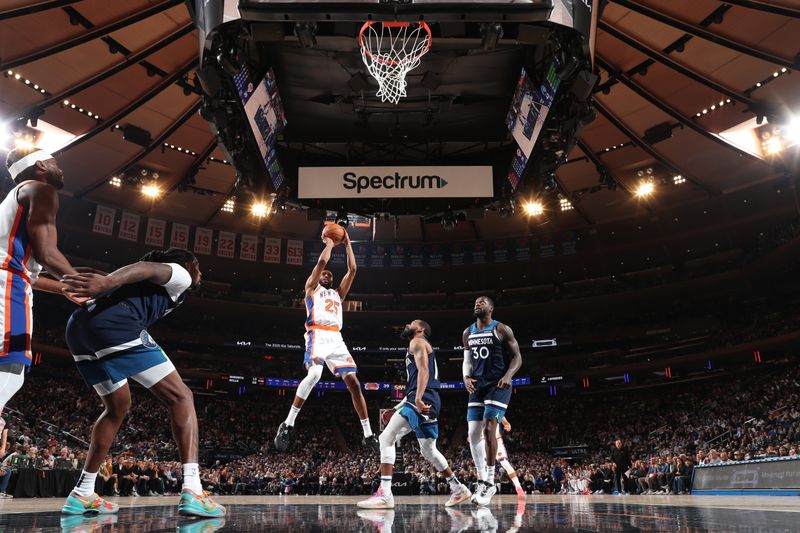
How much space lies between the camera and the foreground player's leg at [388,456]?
18.8 ft

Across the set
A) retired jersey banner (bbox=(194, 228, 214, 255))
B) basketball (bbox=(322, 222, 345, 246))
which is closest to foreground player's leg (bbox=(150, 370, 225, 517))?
basketball (bbox=(322, 222, 345, 246))

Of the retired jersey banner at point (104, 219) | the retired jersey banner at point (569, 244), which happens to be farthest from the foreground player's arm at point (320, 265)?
the retired jersey banner at point (569, 244)

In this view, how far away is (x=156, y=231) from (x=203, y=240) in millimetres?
2187

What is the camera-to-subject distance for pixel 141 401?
27.6 metres

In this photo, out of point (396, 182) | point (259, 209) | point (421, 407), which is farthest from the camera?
point (259, 209)

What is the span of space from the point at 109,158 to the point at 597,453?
80.8ft

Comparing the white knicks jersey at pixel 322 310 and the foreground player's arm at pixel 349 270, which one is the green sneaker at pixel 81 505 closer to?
the white knicks jersey at pixel 322 310

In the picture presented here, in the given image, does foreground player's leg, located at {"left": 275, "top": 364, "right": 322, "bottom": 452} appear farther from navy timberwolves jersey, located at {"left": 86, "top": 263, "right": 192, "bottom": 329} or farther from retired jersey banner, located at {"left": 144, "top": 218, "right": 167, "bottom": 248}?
retired jersey banner, located at {"left": 144, "top": 218, "right": 167, "bottom": 248}

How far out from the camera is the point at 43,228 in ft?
11.1

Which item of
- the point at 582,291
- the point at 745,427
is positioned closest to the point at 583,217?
the point at 582,291

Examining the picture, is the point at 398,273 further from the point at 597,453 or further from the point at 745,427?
the point at 745,427

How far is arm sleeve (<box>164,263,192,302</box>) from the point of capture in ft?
13.3

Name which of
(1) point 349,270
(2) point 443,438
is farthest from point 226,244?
(1) point 349,270

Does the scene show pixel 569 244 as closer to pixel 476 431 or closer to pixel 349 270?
pixel 476 431
